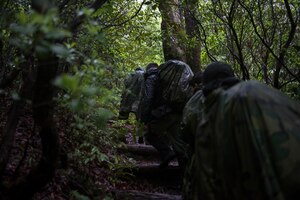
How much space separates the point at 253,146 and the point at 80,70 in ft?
5.39

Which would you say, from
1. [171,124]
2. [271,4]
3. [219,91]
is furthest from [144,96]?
[219,91]

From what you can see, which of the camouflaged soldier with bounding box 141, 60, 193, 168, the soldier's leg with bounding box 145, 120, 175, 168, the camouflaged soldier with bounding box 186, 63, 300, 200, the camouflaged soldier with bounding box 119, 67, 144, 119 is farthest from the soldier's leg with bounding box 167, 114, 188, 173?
the camouflaged soldier with bounding box 186, 63, 300, 200

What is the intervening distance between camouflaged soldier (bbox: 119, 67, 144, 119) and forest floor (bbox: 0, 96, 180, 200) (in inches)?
43.5

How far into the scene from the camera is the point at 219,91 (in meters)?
3.59

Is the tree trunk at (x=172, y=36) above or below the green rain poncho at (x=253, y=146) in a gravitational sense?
above

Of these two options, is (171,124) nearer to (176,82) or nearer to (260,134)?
(176,82)

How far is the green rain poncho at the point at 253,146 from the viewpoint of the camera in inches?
117

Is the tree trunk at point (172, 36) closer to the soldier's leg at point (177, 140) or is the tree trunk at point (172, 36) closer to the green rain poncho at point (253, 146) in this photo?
the soldier's leg at point (177, 140)

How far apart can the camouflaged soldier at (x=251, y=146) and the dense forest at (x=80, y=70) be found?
3.28ft

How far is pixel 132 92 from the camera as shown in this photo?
27.9 ft

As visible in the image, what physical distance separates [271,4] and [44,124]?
637 centimetres

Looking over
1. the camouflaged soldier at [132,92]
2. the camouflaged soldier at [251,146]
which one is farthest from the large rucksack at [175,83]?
the camouflaged soldier at [251,146]

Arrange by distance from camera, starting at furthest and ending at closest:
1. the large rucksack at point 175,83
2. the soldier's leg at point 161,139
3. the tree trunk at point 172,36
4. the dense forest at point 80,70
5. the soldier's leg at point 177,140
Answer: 1. the tree trunk at point 172,36
2. the soldier's leg at point 161,139
3. the soldier's leg at point 177,140
4. the large rucksack at point 175,83
5. the dense forest at point 80,70

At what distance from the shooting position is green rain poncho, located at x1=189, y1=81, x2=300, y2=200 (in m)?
2.96
